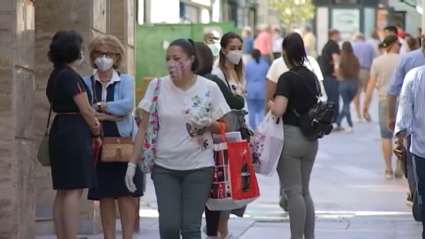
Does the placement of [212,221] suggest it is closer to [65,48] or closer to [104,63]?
[104,63]

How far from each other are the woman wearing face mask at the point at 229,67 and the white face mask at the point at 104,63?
1.36 m

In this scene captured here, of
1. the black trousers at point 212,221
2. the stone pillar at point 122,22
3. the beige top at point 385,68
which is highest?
the stone pillar at point 122,22

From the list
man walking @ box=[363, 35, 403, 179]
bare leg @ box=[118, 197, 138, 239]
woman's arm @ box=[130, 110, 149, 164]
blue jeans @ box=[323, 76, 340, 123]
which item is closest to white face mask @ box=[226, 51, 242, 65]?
bare leg @ box=[118, 197, 138, 239]

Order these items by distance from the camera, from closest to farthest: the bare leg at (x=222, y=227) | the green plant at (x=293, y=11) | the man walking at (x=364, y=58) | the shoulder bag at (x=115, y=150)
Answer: the shoulder bag at (x=115, y=150) → the bare leg at (x=222, y=227) → the man walking at (x=364, y=58) → the green plant at (x=293, y=11)

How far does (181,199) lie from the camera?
23.6ft

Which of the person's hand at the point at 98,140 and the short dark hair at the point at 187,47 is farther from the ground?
the short dark hair at the point at 187,47

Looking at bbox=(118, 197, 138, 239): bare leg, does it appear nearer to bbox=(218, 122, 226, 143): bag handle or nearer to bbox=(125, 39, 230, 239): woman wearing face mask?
bbox=(125, 39, 230, 239): woman wearing face mask

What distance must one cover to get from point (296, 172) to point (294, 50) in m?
0.95

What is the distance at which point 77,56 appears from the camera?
8.14 m

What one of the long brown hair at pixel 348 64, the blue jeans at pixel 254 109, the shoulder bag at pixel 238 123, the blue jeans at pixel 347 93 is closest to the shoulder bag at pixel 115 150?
the shoulder bag at pixel 238 123

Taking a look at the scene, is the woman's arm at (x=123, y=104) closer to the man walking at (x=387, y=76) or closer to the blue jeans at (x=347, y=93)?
the man walking at (x=387, y=76)

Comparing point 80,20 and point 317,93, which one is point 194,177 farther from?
point 80,20

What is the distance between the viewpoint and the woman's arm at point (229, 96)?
909 centimetres

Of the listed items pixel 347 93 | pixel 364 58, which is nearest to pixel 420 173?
pixel 347 93
